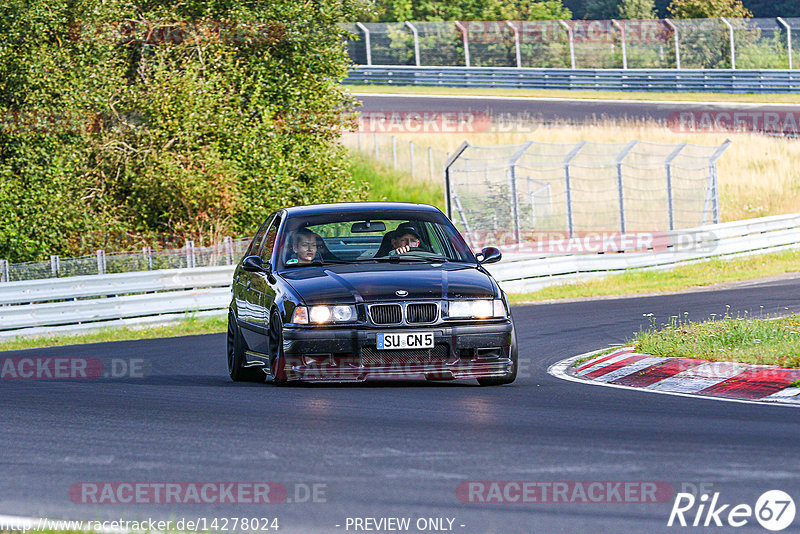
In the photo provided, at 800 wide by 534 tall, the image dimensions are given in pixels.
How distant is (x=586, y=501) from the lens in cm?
597

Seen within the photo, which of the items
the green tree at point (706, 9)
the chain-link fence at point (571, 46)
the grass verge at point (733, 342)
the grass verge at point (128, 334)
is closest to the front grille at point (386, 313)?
the grass verge at point (733, 342)

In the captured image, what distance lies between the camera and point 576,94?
51625mm

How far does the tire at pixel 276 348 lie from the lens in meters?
10.3

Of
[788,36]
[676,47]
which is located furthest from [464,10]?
[788,36]

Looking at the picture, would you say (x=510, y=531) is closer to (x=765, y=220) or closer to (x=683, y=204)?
(x=765, y=220)

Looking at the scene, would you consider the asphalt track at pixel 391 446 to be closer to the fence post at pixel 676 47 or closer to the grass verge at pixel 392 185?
the grass verge at pixel 392 185

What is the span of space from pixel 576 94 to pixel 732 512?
4698 cm

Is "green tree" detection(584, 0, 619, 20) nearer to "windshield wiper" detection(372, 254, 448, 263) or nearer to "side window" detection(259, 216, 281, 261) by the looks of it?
"side window" detection(259, 216, 281, 261)

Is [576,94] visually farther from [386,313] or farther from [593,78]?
[386,313]

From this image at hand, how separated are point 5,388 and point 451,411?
16.1 ft

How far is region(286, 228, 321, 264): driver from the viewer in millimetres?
11281

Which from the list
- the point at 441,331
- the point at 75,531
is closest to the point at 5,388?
the point at 441,331

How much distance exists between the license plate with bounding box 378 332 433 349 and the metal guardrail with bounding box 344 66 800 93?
41.2 m

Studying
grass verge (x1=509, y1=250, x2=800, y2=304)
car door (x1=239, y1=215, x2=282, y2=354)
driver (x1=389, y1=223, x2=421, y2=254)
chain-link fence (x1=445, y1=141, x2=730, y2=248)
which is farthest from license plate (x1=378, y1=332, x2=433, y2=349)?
chain-link fence (x1=445, y1=141, x2=730, y2=248)
